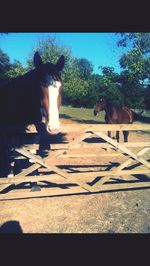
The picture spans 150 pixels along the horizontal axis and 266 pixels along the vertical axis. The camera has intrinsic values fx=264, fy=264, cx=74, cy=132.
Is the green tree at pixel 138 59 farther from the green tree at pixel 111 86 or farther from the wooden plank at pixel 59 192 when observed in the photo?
the wooden plank at pixel 59 192

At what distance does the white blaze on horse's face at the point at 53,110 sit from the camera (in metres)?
4.70

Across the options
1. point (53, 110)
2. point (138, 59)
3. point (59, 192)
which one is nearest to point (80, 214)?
point (59, 192)

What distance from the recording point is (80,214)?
17.9 ft

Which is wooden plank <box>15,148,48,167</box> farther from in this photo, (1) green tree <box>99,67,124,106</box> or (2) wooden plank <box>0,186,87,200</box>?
(1) green tree <box>99,67,124,106</box>

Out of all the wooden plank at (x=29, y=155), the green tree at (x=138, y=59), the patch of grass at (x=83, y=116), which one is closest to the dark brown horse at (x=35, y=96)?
the wooden plank at (x=29, y=155)

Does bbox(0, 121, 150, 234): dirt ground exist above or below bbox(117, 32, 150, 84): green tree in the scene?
below

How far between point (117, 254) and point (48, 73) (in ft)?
10.6

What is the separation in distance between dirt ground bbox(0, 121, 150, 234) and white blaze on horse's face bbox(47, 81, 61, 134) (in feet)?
5.97

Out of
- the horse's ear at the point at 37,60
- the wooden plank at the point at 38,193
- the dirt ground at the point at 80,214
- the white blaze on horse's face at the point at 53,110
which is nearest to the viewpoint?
the white blaze on horse's face at the point at 53,110

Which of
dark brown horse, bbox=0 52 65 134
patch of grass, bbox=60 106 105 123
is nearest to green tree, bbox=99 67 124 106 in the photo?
patch of grass, bbox=60 106 105 123

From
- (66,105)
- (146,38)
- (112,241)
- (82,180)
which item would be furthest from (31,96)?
(66,105)

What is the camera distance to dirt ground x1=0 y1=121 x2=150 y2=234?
494 cm

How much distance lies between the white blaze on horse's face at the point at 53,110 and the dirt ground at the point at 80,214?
182 cm

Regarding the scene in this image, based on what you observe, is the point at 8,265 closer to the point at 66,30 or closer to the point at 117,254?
the point at 117,254
